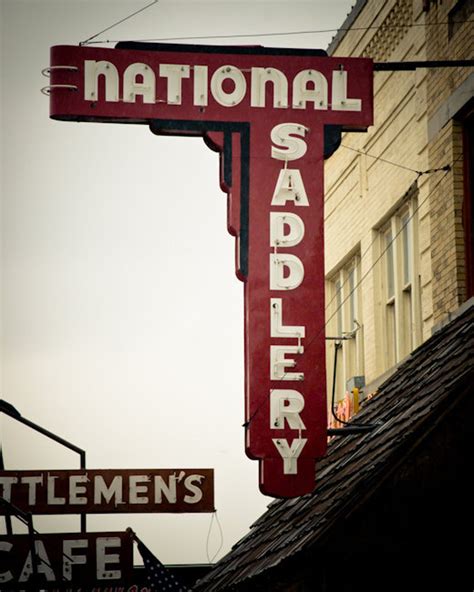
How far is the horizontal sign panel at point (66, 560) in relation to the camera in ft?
56.0

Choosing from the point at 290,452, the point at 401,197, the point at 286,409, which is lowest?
the point at 290,452

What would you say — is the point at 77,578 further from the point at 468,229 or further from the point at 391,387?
the point at 468,229

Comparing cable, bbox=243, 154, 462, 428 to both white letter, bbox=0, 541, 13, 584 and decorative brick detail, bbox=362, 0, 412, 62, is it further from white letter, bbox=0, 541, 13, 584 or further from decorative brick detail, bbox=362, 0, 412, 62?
white letter, bbox=0, 541, 13, 584

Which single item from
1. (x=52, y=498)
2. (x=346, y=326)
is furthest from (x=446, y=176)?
(x=346, y=326)

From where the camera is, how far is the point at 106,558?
17.6 m

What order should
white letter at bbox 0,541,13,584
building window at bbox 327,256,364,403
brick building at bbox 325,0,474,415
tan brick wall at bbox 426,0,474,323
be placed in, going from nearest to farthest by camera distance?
tan brick wall at bbox 426,0,474,323
brick building at bbox 325,0,474,415
white letter at bbox 0,541,13,584
building window at bbox 327,256,364,403

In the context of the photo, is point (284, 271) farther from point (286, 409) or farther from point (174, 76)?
point (174, 76)

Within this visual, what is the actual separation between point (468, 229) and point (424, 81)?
247cm

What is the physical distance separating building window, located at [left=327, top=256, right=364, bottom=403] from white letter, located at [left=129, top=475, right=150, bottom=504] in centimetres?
427

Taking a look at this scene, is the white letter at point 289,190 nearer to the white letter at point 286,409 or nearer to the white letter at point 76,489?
the white letter at point 286,409

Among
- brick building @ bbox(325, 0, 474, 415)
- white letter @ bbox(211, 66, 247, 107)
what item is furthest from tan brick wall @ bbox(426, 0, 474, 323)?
white letter @ bbox(211, 66, 247, 107)

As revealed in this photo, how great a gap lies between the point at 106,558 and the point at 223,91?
6826 mm

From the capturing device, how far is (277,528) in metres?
14.6

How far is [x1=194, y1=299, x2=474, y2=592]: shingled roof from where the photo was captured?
34.4 ft
